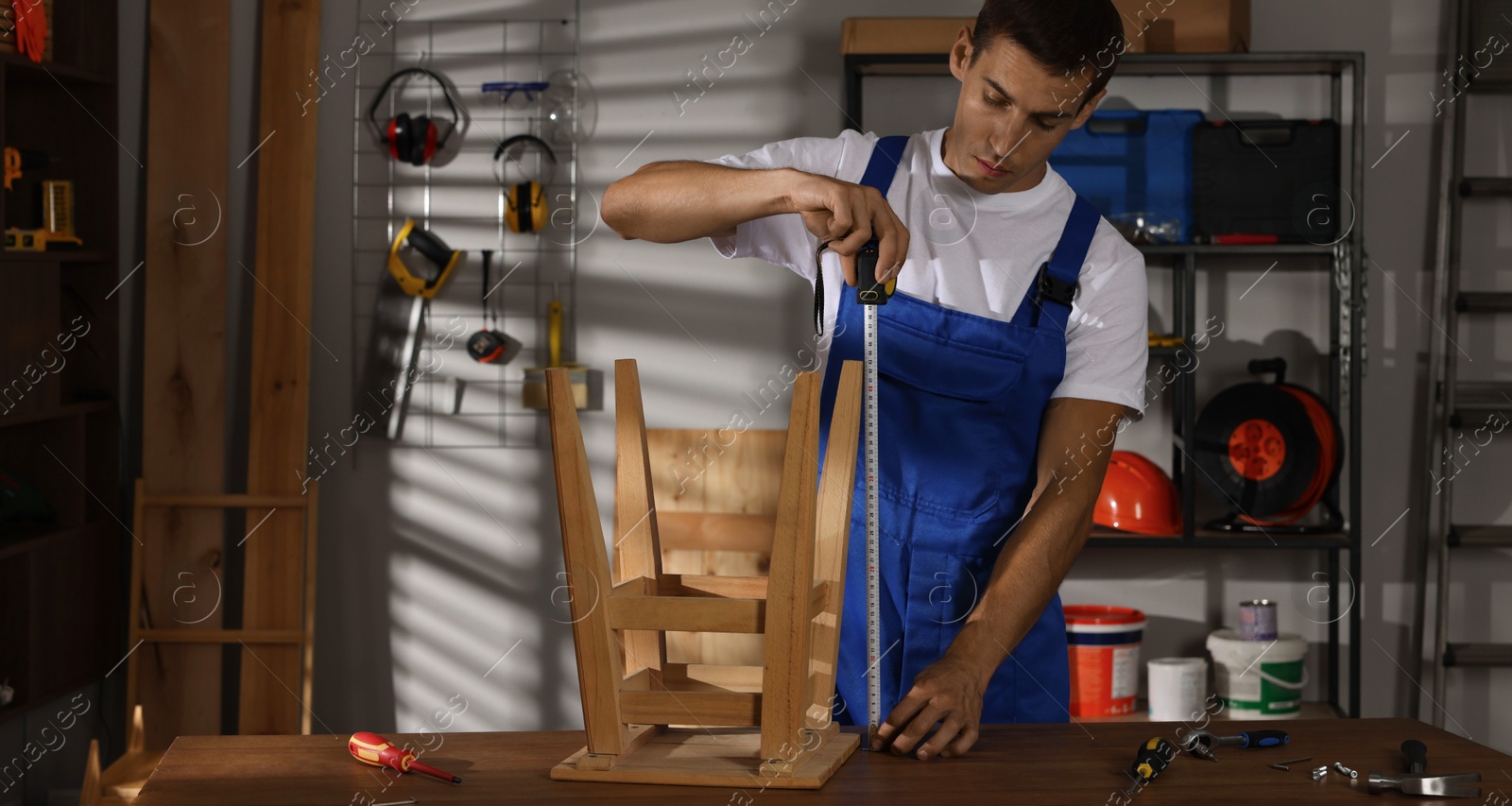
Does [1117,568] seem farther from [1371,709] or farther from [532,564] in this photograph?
[532,564]

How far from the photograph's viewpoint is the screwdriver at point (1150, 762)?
4.11 ft

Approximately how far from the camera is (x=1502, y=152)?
352 cm

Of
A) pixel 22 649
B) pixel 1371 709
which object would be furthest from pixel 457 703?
pixel 1371 709

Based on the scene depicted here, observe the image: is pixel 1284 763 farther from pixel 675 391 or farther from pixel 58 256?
pixel 58 256

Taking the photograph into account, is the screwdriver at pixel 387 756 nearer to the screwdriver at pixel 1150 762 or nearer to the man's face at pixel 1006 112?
the screwdriver at pixel 1150 762

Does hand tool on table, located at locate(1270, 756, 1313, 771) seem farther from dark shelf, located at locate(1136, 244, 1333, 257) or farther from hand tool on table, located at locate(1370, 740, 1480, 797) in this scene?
dark shelf, located at locate(1136, 244, 1333, 257)

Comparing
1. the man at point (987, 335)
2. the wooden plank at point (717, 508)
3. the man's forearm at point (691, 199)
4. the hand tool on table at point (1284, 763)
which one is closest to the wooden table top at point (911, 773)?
the hand tool on table at point (1284, 763)

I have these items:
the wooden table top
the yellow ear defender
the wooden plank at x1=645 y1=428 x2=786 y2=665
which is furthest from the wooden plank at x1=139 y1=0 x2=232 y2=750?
the wooden table top

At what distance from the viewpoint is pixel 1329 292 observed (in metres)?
3.51

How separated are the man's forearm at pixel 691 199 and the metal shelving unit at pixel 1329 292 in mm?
1737

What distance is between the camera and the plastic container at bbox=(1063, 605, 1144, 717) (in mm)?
3238

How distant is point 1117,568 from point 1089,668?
0.44 m

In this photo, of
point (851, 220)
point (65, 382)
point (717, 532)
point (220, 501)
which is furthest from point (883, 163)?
point (65, 382)

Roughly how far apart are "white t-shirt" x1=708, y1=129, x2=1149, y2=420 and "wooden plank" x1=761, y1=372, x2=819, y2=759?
543 millimetres
